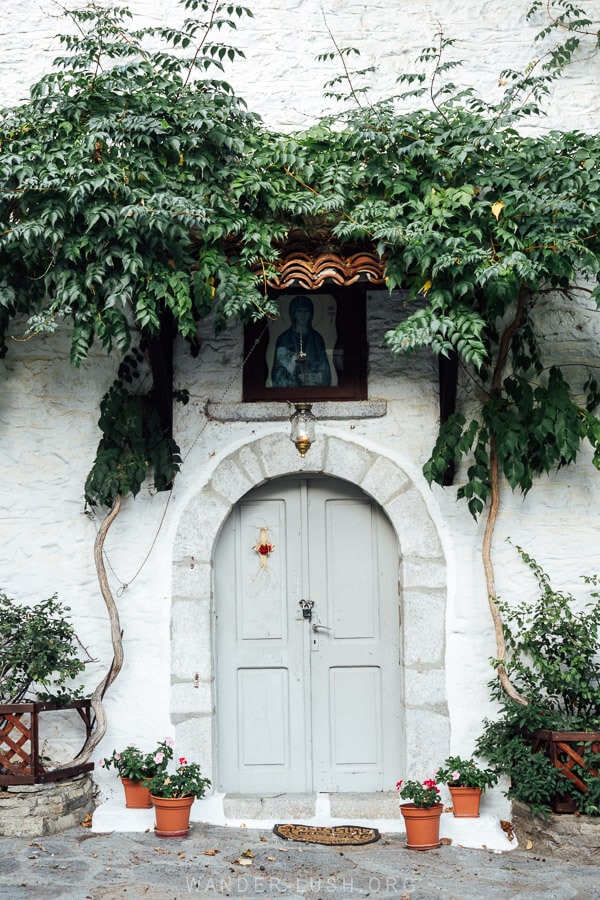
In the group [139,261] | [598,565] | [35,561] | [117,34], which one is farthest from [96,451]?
[598,565]

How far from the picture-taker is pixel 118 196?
15.3 ft

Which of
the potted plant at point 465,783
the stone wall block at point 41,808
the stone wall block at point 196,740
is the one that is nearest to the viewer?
the stone wall block at point 41,808

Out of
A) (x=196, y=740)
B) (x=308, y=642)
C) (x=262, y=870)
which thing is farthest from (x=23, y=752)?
(x=308, y=642)

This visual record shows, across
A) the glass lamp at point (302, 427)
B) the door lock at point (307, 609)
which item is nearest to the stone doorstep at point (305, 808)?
the door lock at point (307, 609)

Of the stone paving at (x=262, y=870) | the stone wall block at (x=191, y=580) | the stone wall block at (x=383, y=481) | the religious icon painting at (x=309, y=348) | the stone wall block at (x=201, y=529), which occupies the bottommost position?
the stone paving at (x=262, y=870)

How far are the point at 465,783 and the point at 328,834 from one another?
29.4 inches

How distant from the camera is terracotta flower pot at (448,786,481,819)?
5.03 metres

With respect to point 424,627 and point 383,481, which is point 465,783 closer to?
point 424,627

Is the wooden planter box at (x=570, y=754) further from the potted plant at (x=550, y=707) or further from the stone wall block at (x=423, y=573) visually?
the stone wall block at (x=423, y=573)

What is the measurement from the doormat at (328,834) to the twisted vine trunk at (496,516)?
102 centimetres

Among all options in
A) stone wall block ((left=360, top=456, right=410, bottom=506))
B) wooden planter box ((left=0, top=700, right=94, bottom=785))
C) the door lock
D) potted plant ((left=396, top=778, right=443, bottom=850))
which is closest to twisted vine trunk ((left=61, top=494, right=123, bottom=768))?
wooden planter box ((left=0, top=700, right=94, bottom=785))

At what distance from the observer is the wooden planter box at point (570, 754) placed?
466 cm

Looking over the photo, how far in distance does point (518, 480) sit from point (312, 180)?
1869 millimetres

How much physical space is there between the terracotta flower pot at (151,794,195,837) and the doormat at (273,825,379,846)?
1.57ft
